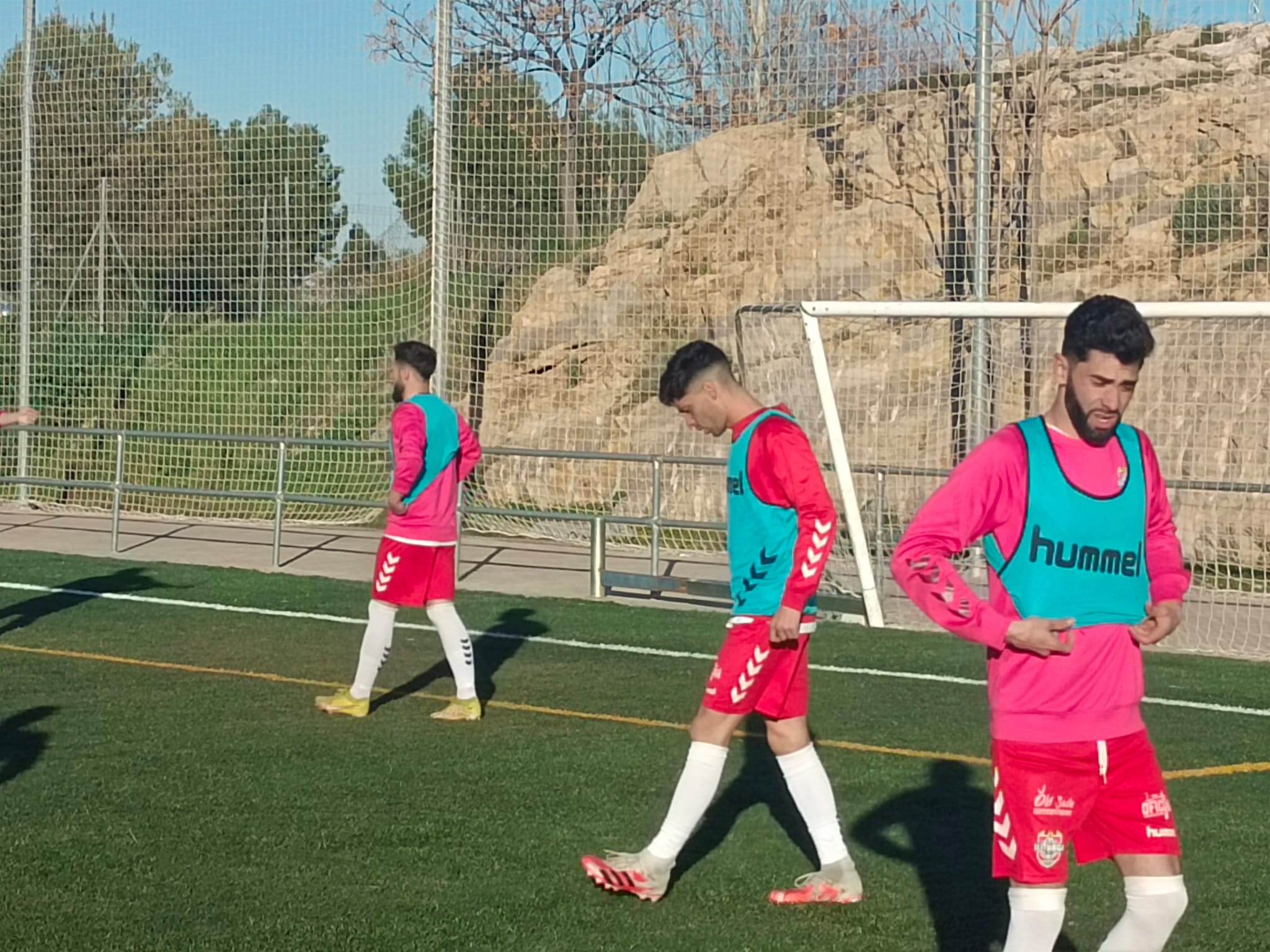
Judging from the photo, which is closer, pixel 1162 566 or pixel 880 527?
pixel 1162 566

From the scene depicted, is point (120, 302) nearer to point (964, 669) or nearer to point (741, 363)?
point (741, 363)

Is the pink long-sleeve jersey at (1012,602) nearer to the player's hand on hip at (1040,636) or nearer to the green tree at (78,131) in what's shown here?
the player's hand on hip at (1040,636)

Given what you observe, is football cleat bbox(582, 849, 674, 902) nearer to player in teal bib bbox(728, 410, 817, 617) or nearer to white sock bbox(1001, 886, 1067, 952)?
player in teal bib bbox(728, 410, 817, 617)

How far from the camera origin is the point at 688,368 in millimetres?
5816

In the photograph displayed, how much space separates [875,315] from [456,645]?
4.26 metres

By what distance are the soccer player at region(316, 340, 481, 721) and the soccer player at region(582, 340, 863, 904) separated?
313cm

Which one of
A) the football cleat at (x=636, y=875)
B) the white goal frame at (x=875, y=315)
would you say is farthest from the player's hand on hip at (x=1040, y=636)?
the white goal frame at (x=875, y=315)

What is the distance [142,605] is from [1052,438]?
1023 cm

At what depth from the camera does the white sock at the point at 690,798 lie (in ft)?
18.8

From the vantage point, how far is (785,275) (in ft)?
51.8

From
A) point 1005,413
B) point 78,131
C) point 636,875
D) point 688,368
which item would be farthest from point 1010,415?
point 78,131

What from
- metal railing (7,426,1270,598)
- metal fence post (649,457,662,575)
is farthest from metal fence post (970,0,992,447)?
metal fence post (649,457,662,575)

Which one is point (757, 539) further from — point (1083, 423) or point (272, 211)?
point (272, 211)

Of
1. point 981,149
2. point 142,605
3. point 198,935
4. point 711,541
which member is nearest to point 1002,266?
point 981,149
